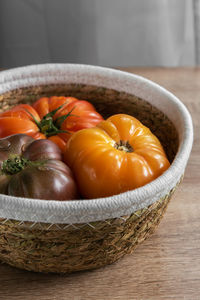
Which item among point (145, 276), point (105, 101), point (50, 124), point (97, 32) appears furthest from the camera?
point (97, 32)

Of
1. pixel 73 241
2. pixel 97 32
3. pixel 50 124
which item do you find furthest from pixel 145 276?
pixel 97 32

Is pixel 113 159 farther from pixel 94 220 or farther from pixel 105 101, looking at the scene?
pixel 105 101

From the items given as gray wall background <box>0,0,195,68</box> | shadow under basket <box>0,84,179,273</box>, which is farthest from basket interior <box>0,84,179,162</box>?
gray wall background <box>0,0,195,68</box>

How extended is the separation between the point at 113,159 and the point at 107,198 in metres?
0.11

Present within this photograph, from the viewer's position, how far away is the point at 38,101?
2.55 feet

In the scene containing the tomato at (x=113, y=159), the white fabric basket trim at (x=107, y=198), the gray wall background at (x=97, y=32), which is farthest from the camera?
the gray wall background at (x=97, y=32)

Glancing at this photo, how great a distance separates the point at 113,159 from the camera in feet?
1.95

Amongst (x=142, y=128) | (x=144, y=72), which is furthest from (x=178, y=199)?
(x=144, y=72)

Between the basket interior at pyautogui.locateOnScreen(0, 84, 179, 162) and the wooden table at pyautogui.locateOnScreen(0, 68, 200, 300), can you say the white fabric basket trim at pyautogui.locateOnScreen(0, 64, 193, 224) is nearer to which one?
the basket interior at pyautogui.locateOnScreen(0, 84, 179, 162)

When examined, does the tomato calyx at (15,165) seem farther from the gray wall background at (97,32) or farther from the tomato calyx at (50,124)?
the gray wall background at (97,32)

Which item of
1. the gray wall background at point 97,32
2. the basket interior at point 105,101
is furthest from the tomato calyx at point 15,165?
the gray wall background at point 97,32

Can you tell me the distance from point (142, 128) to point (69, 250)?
24cm

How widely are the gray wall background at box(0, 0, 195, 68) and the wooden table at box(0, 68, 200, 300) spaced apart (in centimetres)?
70

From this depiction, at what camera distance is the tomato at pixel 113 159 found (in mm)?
589
